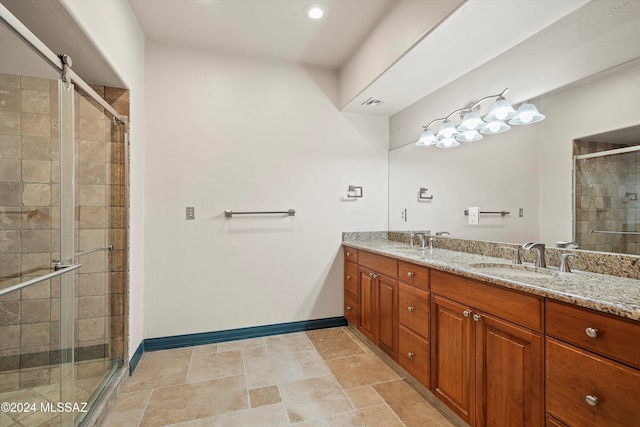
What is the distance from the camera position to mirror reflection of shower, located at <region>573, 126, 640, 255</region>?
135 cm

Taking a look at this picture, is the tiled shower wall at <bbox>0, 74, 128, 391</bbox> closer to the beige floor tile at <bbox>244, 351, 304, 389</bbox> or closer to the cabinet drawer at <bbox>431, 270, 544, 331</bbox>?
the beige floor tile at <bbox>244, 351, 304, 389</bbox>

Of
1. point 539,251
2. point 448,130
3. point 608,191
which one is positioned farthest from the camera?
point 448,130

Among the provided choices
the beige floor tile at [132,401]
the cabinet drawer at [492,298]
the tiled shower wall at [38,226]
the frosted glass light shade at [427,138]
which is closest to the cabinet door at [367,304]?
the cabinet drawer at [492,298]

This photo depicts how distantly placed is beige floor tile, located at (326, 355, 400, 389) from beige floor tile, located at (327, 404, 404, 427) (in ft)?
0.83

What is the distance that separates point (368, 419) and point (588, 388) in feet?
3.39

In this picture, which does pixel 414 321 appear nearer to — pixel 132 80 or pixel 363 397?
pixel 363 397

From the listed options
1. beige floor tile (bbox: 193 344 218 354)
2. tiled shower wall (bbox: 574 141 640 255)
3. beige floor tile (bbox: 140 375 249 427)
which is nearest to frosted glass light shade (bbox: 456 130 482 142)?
tiled shower wall (bbox: 574 141 640 255)

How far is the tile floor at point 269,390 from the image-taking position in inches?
63.2

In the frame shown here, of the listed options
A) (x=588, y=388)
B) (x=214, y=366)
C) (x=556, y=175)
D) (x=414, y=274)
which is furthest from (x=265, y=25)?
(x=588, y=388)

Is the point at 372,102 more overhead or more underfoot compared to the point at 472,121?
more overhead

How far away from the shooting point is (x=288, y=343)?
254 cm

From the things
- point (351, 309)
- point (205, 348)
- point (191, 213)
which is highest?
point (191, 213)

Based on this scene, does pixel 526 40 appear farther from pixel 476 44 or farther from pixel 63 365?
pixel 63 365

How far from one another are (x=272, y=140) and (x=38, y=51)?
1707 millimetres
